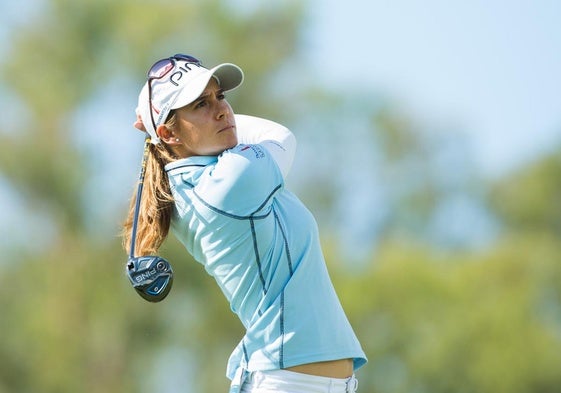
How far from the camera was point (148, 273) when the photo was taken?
391cm

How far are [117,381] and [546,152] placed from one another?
10699 mm

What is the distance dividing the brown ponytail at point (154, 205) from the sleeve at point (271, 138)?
32 cm

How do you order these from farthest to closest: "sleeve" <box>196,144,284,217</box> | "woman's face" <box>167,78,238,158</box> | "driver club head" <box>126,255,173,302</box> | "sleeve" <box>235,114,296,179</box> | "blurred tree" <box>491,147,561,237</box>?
1. "blurred tree" <box>491,147,561,237</box>
2. "sleeve" <box>235,114,296,179</box>
3. "woman's face" <box>167,78,238,158</box>
4. "driver club head" <box>126,255,173,302</box>
5. "sleeve" <box>196,144,284,217</box>

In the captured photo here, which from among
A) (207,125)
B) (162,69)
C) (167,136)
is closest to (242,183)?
(207,125)

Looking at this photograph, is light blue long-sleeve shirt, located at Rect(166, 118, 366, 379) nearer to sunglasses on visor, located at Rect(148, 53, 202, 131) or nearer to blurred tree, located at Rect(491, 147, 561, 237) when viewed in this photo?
sunglasses on visor, located at Rect(148, 53, 202, 131)

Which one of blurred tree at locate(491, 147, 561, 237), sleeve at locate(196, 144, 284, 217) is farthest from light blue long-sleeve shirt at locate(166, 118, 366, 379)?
blurred tree at locate(491, 147, 561, 237)

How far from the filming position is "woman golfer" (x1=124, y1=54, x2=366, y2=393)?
3.85 metres

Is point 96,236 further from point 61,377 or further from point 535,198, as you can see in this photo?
point 535,198

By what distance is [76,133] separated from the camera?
18.1 metres

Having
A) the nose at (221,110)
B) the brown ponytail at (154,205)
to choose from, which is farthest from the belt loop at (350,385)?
the nose at (221,110)

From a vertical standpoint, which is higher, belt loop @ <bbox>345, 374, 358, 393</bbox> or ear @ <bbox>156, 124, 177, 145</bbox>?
ear @ <bbox>156, 124, 177, 145</bbox>

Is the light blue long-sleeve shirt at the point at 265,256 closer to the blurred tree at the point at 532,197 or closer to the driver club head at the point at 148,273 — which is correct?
the driver club head at the point at 148,273

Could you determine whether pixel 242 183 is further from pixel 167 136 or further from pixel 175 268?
pixel 175 268

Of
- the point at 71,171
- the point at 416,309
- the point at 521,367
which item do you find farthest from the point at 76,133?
the point at 521,367
